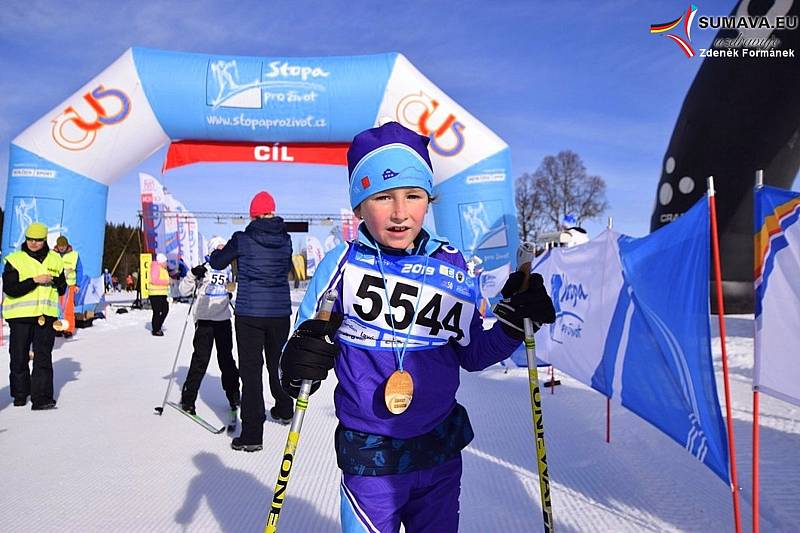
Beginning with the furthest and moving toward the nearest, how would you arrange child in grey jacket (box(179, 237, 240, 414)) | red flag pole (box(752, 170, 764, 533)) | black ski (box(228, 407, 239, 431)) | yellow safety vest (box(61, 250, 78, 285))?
yellow safety vest (box(61, 250, 78, 285)) → child in grey jacket (box(179, 237, 240, 414)) → black ski (box(228, 407, 239, 431)) → red flag pole (box(752, 170, 764, 533))

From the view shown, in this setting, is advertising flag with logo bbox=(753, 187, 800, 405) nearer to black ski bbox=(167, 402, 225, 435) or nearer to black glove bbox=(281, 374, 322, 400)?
black glove bbox=(281, 374, 322, 400)

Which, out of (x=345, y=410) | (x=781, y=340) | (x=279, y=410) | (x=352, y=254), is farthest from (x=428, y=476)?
(x=279, y=410)

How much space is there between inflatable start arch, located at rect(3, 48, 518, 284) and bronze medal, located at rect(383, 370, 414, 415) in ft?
29.7

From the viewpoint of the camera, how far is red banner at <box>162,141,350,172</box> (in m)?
11.0

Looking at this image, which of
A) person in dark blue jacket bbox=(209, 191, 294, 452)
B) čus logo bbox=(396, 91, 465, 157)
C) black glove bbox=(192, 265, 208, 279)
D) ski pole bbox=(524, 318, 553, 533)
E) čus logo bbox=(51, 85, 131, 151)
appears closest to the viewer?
ski pole bbox=(524, 318, 553, 533)

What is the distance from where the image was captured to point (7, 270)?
496 centimetres

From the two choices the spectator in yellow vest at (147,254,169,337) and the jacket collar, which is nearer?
the jacket collar

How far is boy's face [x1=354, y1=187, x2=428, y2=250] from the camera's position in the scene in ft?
5.43

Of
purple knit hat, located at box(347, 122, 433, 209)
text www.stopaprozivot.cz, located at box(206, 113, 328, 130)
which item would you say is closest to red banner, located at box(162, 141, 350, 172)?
text www.stopaprozivot.cz, located at box(206, 113, 328, 130)

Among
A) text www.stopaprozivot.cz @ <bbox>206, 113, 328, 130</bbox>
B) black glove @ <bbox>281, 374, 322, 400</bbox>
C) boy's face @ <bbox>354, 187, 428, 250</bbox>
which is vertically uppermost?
text www.stopaprozivot.cz @ <bbox>206, 113, 328, 130</bbox>

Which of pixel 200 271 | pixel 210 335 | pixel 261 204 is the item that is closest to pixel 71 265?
pixel 200 271

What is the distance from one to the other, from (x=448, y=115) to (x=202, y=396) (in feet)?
23.4

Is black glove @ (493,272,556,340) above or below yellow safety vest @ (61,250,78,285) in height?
below

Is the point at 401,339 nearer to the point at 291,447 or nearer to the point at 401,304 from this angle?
the point at 401,304
